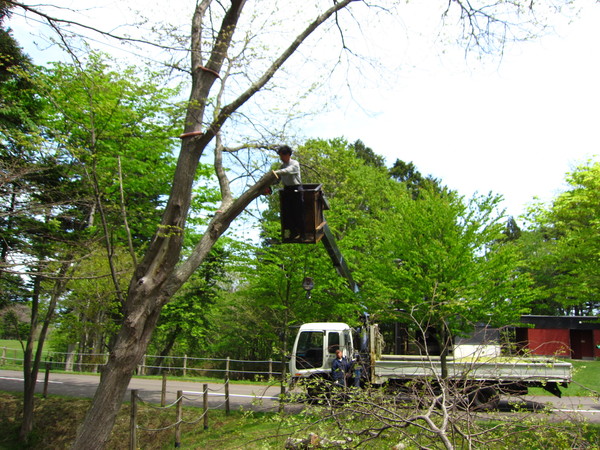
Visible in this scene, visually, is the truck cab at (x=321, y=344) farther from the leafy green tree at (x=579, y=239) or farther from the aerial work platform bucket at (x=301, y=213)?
the aerial work platform bucket at (x=301, y=213)

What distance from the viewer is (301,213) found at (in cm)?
648

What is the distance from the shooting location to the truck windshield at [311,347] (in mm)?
13196

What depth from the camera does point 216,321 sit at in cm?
2766

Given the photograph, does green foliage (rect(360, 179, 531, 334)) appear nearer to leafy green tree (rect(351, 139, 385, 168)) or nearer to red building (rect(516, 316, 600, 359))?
red building (rect(516, 316, 600, 359))

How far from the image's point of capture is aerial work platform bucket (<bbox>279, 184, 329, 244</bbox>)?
6457 mm

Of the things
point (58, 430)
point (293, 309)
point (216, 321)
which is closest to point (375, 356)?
point (293, 309)

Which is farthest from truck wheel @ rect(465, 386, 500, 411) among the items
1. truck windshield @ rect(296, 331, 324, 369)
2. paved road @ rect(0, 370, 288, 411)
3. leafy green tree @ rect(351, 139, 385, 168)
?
leafy green tree @ rect(351, 139, 385, 168)

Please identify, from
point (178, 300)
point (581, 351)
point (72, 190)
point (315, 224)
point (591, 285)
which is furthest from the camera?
point (581, 351)

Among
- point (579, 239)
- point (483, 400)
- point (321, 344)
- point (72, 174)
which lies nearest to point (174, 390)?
point (321, 344)

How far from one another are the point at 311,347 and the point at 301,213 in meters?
7.80

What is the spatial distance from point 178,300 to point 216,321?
3.20 m

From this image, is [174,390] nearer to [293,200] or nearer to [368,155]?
[293,200]

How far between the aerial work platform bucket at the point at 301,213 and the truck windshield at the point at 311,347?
7445 millimetres

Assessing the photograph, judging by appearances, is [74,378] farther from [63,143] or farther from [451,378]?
[451,378]
